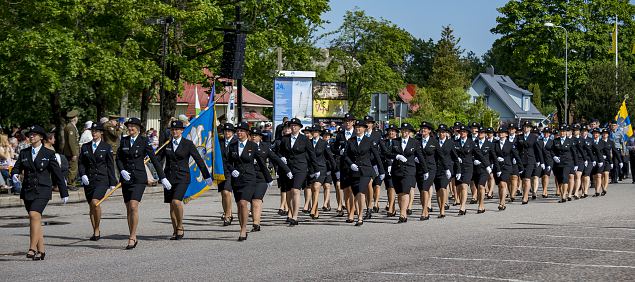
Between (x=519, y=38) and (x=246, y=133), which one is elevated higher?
(x=519, y=38)

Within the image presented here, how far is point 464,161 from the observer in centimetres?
2059

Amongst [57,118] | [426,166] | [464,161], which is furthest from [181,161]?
[57,118]

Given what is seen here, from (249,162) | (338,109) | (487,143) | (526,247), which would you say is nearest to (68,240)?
(249,162)

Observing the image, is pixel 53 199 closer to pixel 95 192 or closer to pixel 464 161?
pixel 95 192

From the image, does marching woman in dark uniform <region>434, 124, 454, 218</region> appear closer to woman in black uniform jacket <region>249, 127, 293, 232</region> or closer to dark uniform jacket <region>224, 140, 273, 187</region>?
woman in black uniform jacket <region>249, 127, 293, 232</region>

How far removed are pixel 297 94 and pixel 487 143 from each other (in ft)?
44.4

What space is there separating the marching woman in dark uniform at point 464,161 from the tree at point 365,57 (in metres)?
52.6

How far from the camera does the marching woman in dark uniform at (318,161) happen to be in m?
18.9

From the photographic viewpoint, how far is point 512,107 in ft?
351

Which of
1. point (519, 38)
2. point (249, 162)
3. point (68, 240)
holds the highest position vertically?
point (519, 38)

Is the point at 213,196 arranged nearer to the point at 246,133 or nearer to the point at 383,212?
the point at 383,212

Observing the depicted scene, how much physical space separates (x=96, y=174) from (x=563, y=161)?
42.9ft

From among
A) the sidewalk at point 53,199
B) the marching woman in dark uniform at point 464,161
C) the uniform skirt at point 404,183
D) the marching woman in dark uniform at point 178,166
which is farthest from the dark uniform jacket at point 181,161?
the sidewalk at point 53,199

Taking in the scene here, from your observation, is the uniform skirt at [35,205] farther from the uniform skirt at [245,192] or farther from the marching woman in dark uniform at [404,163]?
the marching woman in dark uniform at [404,163]
